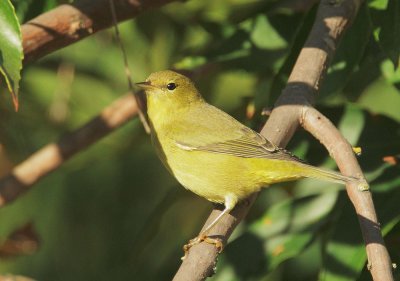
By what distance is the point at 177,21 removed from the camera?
490 centimetres

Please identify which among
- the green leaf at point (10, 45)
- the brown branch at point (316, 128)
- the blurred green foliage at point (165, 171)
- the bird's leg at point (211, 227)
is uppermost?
the green leaf at point (10, 45)

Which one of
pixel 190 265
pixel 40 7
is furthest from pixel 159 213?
pixel 190 265

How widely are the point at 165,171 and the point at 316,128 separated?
209 centimetres

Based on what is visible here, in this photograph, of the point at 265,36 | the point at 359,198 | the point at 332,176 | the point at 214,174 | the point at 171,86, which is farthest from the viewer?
the point at 171,86

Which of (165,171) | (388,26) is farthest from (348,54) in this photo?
(165,171)

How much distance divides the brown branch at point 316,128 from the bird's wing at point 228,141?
214mm

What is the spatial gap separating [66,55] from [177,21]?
0.71 metres

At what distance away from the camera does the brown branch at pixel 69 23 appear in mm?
3418

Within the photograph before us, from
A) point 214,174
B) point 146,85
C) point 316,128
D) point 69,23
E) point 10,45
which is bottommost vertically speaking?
point 214,174

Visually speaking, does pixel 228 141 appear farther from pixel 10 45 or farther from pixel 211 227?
pixel 10 45

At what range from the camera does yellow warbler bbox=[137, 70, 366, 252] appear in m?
3.62

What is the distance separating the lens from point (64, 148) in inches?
165

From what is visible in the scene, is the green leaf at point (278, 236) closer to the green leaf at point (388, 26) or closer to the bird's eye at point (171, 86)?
the green leaf at point (388, 26)

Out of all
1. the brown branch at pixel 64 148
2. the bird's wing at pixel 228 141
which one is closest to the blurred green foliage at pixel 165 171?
the bird's wing at pixel 228 141
